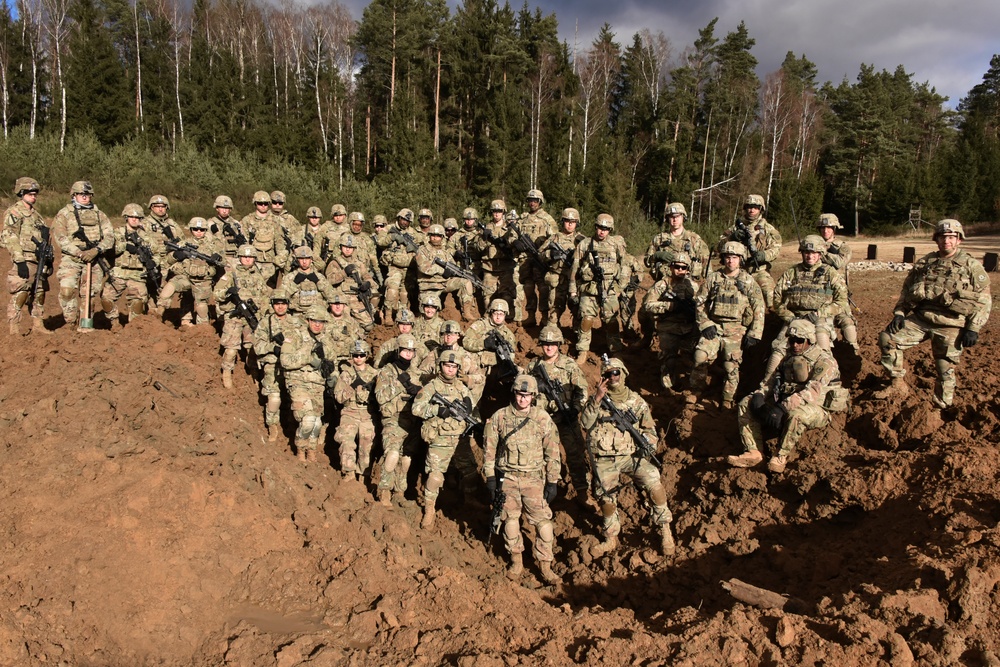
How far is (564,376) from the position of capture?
8.27m

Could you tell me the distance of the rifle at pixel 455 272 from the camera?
446 inches

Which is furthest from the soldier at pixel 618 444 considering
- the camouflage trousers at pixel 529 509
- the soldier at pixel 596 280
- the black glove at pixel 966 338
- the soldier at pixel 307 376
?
the black glove at pixel 966 338

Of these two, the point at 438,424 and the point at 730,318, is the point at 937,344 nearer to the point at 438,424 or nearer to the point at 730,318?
the point at 730,318

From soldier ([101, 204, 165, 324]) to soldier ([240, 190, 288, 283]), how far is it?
5.11ft

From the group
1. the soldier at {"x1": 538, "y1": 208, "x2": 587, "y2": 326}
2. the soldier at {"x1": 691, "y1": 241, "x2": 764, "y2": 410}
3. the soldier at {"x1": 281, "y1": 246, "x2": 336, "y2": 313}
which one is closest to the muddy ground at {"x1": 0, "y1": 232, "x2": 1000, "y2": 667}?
the soldier at {"x1": 691, "y1": 241, "x2": 764, "y2": 410}

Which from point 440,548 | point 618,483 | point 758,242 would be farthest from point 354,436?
point 758,242

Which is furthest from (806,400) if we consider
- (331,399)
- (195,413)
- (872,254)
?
(872,254)

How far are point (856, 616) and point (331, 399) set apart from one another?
23.8 feet

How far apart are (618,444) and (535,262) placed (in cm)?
503

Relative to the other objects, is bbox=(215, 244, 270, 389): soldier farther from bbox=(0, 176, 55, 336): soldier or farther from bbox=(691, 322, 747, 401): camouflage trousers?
bbox=(691, 322, 747, 401): camouflage trousers

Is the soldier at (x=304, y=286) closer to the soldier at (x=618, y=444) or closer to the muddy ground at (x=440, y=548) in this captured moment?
the muddy ground at (x=440, y=548)

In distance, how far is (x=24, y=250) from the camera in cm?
973

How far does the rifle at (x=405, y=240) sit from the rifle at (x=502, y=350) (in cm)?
355

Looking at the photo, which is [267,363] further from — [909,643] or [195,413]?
[909,643]
